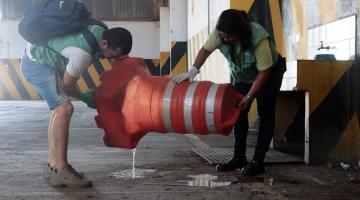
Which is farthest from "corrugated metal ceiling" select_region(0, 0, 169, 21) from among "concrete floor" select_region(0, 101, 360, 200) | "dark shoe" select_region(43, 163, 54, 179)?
"dark shoe" select_region(43, 163, 54, 179)

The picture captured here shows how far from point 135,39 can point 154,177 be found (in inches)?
497

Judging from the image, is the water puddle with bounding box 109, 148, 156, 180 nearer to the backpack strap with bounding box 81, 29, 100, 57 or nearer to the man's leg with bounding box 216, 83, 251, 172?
the man's leg with bounding box 216, 83, 251, 172

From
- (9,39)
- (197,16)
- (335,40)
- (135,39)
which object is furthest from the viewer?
(135,39)

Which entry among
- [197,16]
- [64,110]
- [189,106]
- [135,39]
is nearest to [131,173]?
[64,110]

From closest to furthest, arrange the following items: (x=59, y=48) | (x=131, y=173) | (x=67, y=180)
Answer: (x=59, y=48), (x=67, y=180), (x=131, y=173)

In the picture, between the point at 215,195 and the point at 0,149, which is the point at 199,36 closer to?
the point at 0,149

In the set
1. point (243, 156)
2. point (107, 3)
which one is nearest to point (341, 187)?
point (243, 156)

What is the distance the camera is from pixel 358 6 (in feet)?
12.1

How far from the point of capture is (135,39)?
15.7 metres

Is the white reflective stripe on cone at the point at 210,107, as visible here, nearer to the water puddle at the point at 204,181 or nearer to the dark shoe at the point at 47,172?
the water puddle at the point at 204,181

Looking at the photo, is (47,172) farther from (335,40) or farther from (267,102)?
(335,40)

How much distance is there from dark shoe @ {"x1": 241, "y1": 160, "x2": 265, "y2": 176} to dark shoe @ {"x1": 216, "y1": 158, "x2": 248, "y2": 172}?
0.48ft

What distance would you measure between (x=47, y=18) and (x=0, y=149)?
2190 mm

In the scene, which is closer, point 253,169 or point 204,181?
point 204,181
